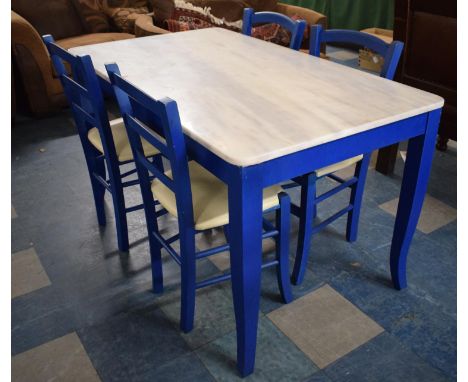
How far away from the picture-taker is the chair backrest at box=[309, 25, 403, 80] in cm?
183

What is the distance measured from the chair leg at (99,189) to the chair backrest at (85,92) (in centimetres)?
21

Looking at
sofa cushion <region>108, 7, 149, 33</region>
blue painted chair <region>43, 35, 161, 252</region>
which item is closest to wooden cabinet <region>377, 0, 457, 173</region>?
blue painted chair <region>43, 35, 161, 252</region>

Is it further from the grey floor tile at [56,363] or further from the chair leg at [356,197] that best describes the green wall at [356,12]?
the grey floor tile at [56,363]

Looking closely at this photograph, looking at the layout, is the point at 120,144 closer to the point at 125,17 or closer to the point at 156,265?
the point at 156,265

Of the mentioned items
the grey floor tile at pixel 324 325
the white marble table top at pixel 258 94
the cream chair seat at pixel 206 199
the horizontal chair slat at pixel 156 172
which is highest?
the white marble table top at pixel 258 94

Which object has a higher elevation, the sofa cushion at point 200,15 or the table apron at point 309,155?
the table apron at point 309,155

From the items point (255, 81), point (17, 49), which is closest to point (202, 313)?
point (255, 81)

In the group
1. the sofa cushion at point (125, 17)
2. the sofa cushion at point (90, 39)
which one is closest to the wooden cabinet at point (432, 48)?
the sofa cushion at point (90, 39)

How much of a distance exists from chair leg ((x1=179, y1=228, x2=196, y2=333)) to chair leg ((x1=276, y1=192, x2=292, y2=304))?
0.31 m

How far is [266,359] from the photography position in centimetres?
160

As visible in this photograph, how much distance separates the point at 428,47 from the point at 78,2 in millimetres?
2855

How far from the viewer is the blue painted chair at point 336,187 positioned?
178 cm

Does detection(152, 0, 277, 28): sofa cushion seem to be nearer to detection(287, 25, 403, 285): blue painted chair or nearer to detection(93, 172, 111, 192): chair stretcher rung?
detection(287, 25, 403, 285): blue painted chair

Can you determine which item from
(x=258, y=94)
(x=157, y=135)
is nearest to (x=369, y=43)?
(x=258, y=94)
